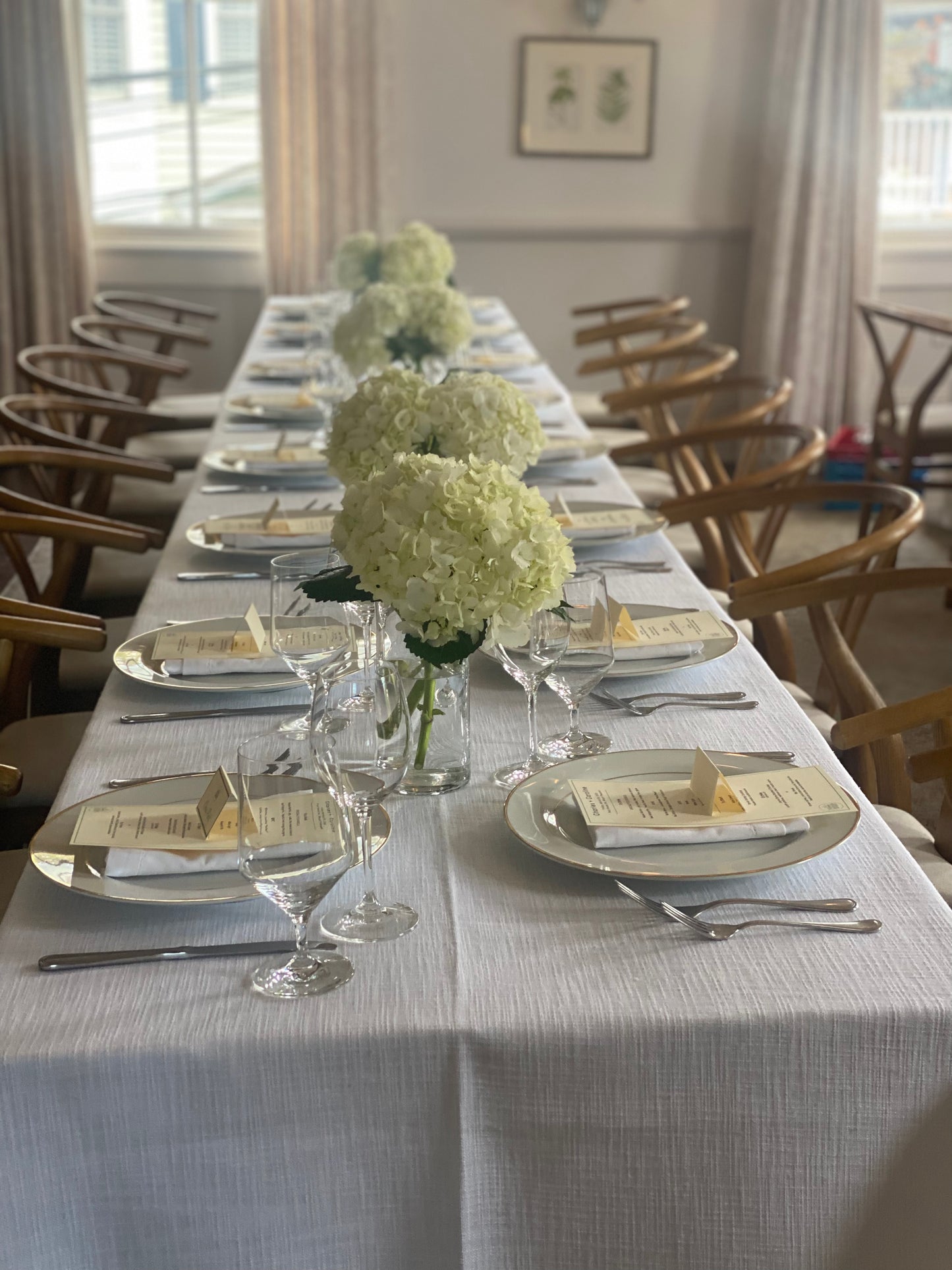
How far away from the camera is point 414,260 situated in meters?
3.50

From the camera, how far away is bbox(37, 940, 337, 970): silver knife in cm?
98

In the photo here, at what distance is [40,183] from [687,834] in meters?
5.27

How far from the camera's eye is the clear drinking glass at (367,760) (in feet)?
3.37

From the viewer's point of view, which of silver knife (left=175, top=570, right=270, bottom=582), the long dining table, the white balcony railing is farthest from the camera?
the white balcony railing

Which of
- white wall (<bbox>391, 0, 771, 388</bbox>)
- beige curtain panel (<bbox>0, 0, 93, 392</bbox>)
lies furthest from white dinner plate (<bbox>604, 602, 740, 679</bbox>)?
beige curtain panel (<bbox>0, 0, 93, 392</bbox>)

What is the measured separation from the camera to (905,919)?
1.04 m

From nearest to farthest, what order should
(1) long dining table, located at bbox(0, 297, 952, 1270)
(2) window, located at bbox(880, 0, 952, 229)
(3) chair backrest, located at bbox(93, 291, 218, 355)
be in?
(1) long dining table, located at bbox(0, 297, 952, 1270), (3) chair backrest, located at bbox(93, 291, 218, 355), (2) window, located at bbox(880, 0, 952, 229)

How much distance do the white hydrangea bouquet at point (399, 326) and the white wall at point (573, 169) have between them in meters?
3.17

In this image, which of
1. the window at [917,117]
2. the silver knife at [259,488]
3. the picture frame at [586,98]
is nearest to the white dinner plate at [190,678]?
the silver knife at [259,488]

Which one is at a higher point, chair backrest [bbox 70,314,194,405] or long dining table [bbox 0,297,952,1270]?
chair backrest [bbox 70,314,194,405]

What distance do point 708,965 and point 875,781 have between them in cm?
95

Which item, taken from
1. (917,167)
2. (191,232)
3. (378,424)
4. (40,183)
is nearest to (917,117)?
(917,167)

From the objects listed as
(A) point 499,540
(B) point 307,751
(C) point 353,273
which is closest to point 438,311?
(C) point 353,273

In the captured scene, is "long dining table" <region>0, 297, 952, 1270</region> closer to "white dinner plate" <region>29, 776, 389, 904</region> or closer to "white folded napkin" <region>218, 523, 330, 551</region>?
"white dinner plate" <region>29, 776, 389, 904</region>
